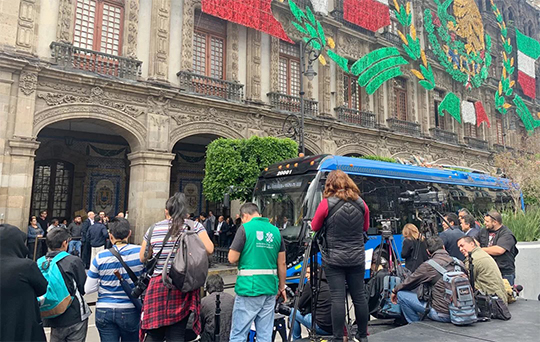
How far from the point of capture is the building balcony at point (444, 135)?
76.6ft

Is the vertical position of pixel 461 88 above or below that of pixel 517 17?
below

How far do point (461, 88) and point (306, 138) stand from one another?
1503 cm

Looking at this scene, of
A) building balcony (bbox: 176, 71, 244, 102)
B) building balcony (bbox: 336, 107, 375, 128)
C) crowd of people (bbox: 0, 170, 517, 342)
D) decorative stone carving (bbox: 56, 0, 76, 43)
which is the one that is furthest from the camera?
building balcony (bbox: 336, 107, 375, 128)

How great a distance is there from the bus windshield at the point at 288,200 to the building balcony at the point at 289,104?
7.03 metres

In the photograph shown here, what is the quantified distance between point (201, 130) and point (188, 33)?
387 centimetres

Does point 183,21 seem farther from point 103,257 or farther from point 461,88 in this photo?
point 461,88

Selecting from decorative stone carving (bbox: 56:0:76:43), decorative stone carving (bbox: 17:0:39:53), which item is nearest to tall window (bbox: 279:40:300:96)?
decorative stone carving (bbox: 56:0:76:43)

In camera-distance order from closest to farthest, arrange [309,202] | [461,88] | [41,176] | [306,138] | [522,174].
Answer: [309,202] < [522,174] < [41,176] < [306,138] < [461,88]

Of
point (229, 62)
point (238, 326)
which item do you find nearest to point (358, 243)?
point (238, 326)

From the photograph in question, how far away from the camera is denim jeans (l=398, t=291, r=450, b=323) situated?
179 inches

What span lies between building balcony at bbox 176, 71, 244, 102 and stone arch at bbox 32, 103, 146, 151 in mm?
2479

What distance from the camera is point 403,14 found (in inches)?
851

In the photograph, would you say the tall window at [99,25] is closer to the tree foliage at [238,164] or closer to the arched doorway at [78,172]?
the arched doorway at [78,172]

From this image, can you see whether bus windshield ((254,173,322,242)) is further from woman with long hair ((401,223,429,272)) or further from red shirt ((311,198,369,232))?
red shirt ((311,198,369,232))
